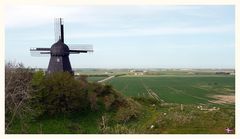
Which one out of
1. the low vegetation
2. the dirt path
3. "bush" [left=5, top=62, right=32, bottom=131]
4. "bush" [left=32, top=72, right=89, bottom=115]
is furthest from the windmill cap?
the dirt path

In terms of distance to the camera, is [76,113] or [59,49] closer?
[76,113]

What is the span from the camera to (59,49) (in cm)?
2127

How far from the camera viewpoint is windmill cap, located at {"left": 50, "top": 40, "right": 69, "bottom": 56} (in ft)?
69.5

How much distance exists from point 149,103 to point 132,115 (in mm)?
3513

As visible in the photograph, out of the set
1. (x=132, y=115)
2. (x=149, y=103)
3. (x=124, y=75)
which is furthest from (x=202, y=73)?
(x=132, y=115)

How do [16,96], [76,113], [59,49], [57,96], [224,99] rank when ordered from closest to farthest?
[16,96] → [57,96] → [76,113] → [59,49] → [224,99]

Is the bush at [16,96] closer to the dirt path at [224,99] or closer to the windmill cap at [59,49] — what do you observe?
the windmill cap at [59,49]

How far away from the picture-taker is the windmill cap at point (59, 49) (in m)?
21.2

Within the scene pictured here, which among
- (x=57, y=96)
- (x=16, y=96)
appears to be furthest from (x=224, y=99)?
(x=16, y=96)

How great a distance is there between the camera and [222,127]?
16.5m

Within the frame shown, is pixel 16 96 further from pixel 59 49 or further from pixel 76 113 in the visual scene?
pixel 59 49

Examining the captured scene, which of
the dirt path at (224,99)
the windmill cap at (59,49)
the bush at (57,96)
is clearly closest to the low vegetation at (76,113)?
the bush at (57,96)

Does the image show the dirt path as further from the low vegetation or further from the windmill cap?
the windmill cap
